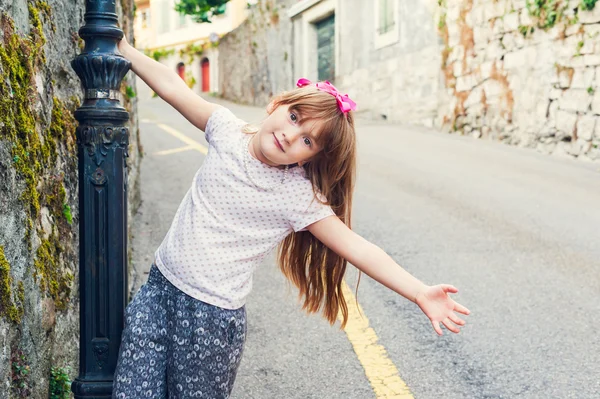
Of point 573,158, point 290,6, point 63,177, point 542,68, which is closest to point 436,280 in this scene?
point 63,177

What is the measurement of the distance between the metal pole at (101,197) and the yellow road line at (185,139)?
26.8ft

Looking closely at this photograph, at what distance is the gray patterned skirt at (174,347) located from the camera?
7.31 feet

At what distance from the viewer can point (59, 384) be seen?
2.56m

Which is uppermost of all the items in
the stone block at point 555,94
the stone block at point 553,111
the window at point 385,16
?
the window at point 385,16

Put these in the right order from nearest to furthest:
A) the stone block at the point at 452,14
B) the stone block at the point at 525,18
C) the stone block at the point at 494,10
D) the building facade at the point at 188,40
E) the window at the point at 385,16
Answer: the stone block at the point at 525,18
the stone block at the point at 494,10
the stone block at the point at 452,14
the window at the point at 385,16
the building facade at the point at 188,40

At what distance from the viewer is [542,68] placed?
10898 millimetres

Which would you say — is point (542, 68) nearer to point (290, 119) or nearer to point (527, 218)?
point (527, 218)

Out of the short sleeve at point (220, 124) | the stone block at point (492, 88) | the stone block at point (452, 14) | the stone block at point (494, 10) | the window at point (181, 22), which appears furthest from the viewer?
the window at point (181, 22)

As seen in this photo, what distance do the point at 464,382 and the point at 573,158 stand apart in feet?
25.5

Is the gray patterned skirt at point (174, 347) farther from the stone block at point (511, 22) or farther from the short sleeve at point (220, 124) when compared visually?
the stone block at point (511, 22)

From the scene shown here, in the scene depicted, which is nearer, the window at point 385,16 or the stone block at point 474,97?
the stone block at point 474,97

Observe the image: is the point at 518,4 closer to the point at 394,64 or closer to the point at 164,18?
the point at 394,64

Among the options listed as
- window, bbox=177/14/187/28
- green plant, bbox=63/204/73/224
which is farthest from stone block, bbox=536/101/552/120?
window, bbox=177/14/187/28

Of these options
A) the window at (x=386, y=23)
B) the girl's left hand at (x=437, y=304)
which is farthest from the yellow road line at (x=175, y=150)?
the girl's left hand at (x=437, y=304)
